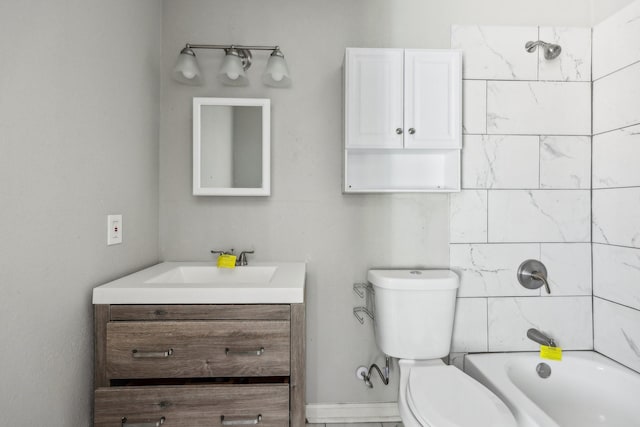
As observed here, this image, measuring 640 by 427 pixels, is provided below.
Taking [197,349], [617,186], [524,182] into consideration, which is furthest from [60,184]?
[617,186]

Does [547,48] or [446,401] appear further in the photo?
[547,48]

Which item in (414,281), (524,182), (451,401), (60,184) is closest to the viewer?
(60,184)

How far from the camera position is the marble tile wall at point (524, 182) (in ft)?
5.43

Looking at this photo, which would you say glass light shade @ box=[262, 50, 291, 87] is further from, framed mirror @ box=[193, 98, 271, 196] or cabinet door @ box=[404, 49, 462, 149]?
cabinet door @ box=[404, 49, 462, 149]

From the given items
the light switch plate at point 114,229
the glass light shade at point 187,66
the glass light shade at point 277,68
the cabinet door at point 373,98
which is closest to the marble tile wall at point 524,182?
the cabinet door at point 373,98

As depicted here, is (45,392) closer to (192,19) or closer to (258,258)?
(258,258)

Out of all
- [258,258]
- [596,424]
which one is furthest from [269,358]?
[596,424]

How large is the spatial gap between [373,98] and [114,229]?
1.25 metres

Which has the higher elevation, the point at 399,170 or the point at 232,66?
the point at 232,66

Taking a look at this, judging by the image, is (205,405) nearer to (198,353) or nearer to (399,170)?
(198,353)

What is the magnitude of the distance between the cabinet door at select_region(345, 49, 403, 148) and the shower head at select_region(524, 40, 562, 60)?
70cm

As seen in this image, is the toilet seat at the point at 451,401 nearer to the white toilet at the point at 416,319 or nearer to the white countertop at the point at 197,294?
the white toilet at the point at 416,319

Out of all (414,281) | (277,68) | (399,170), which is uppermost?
(277,68)

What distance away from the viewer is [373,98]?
1.51m
